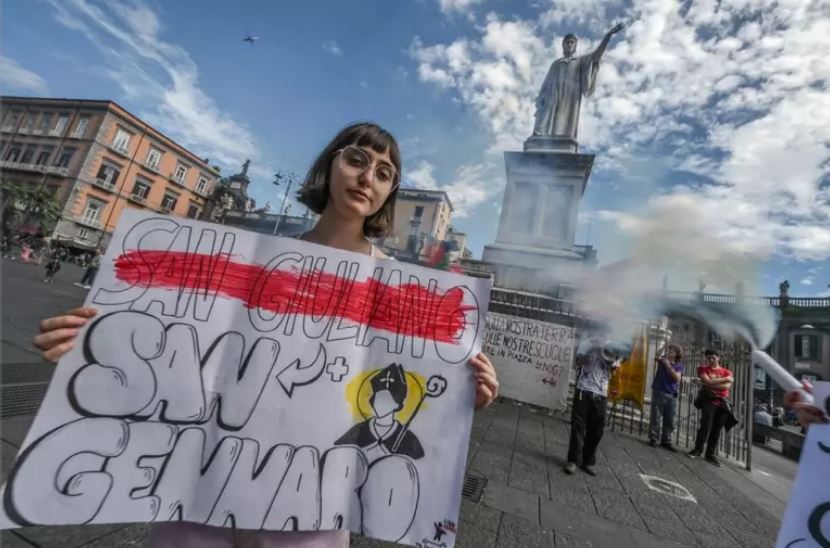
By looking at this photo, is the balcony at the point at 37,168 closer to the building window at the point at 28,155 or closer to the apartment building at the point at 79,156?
the apartment building at the point at 79,156

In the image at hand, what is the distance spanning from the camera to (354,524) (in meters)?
1.10

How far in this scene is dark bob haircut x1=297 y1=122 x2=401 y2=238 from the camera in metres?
1.48

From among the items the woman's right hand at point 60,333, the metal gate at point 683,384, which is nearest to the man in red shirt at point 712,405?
the metal gate at point 683,384

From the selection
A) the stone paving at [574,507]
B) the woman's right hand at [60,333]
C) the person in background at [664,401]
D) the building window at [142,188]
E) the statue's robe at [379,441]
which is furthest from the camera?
the building window at [142,188]

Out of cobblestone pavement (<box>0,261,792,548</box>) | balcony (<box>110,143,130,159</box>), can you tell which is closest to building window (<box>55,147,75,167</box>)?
balcony (<box>110,143,130,159</box>)

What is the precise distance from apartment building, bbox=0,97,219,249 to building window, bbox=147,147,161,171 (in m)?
0.21

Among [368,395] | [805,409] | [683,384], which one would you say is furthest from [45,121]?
[683,384]

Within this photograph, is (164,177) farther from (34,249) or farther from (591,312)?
(591,312)

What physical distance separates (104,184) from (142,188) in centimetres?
375

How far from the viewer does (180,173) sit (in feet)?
138

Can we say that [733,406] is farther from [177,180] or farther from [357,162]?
[177,180]

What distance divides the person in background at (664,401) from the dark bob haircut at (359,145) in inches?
299

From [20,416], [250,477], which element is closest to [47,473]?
[250,477]

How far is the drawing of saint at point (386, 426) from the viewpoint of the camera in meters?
1.18
